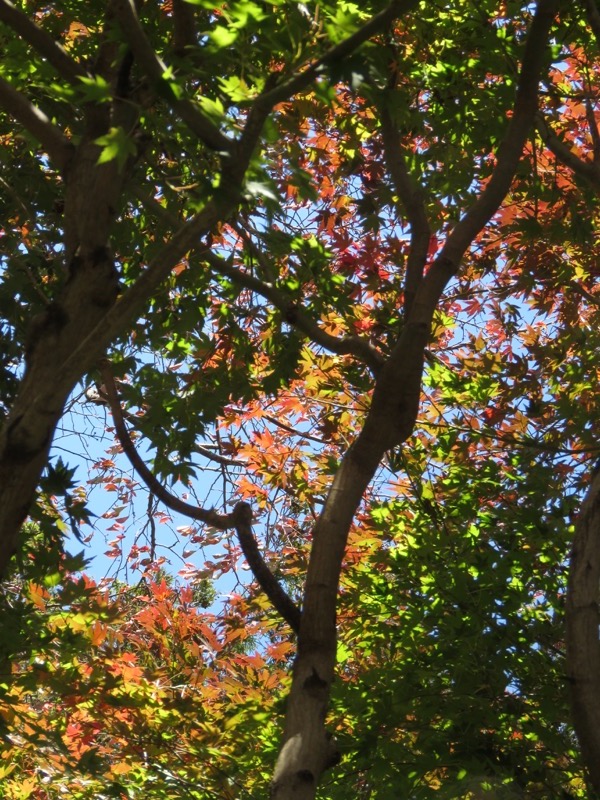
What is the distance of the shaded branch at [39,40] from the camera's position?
2.92 metres

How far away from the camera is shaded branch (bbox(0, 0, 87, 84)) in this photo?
292cm

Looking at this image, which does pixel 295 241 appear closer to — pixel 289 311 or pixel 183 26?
pixel 289 311

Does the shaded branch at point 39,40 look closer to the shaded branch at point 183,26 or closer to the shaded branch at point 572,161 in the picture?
the shaded branch at point 183,26

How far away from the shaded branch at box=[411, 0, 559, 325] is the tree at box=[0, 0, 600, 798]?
11 millimetres

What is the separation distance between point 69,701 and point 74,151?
262cm

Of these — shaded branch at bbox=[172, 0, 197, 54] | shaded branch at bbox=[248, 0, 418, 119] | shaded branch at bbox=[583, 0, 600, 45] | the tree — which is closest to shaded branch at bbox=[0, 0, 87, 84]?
the tree

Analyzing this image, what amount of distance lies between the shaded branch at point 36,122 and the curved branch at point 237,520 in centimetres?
143

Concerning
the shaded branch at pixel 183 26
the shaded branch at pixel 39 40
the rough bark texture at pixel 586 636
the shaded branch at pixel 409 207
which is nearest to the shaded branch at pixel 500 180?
the shaded branch at pixel 409 207

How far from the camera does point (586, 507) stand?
3887mm

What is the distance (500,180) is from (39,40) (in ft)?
7.19

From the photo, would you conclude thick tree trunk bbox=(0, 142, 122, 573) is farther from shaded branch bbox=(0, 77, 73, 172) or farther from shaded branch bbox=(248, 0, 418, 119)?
shaded branch bbox=(248, 0, 418, 119)

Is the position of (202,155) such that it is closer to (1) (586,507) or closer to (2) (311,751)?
(1) (586,507)

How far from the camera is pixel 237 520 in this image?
417cm

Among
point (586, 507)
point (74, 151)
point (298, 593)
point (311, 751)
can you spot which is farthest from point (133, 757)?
point (298, 593)
